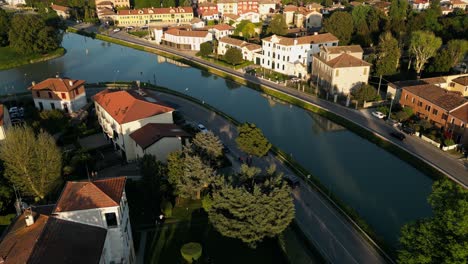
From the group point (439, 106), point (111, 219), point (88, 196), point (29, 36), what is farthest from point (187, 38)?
point (111, 219)

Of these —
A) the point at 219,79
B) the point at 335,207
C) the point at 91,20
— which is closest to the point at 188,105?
the point at 219,79

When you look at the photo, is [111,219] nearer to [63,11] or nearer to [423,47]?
[423,47]

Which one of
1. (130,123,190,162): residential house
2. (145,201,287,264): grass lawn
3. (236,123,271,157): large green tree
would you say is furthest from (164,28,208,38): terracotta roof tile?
(145,201,287,264): grass lawn

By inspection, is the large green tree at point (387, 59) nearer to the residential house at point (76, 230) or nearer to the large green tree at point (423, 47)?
the large green tree at point (423, 47)

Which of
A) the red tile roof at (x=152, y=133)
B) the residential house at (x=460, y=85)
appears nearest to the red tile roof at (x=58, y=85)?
the red tile roof at (x=152, y=133)

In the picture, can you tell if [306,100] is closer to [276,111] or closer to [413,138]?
[276,111]
